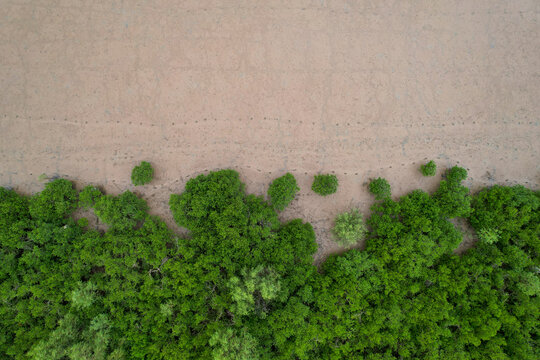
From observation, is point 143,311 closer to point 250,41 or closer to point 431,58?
point 250,41

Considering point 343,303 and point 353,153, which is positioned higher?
point 353,153

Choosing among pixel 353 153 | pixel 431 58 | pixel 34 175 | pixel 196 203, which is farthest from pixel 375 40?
pixel 34 175

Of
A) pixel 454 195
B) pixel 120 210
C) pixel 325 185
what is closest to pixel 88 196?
pixel 120 210

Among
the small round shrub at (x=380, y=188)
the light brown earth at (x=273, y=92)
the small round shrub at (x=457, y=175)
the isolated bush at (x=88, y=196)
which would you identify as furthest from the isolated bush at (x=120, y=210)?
the small round shrub at (x=457, y=175)

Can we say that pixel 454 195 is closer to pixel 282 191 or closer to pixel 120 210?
pixel 282 191

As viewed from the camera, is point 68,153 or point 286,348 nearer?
point 286,348

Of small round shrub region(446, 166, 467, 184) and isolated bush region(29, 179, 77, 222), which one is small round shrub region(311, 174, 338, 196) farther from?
isolated bush region(29, 179, 77, 222)

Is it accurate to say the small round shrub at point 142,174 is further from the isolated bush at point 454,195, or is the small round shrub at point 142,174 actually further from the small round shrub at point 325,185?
the isolated bush at point 454,195
